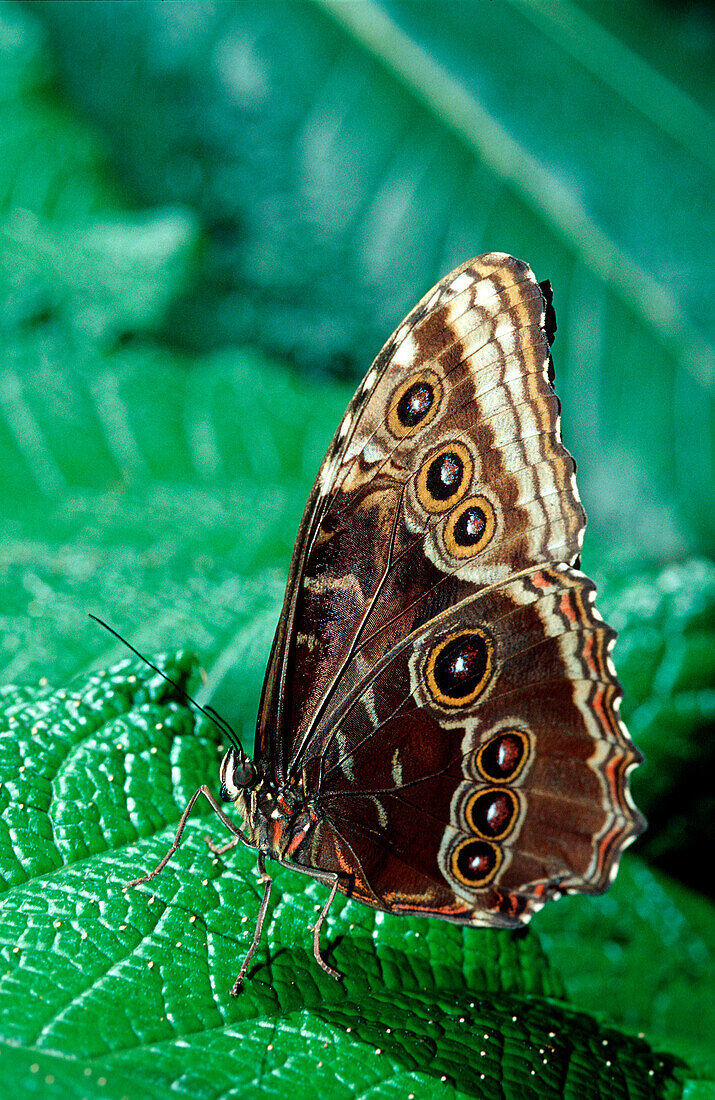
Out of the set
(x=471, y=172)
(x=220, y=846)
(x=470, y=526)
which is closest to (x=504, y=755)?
(x=470, y=526)

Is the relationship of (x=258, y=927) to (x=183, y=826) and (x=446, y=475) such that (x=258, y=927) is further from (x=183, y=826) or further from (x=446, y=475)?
(x=446, y=475)

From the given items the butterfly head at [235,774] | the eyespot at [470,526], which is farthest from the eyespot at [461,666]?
the butterfly head at [235,774]

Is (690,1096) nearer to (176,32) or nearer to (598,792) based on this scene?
(598,792)

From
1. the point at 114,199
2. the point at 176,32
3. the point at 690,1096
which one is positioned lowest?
the point at 690,1096

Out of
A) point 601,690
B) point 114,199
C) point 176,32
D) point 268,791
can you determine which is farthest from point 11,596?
point 176,32

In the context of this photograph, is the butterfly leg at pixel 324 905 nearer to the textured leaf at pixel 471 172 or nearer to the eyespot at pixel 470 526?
the eyespot at pixel 470 526

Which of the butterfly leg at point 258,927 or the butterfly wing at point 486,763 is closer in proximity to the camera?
the butterfly leg at point 258,927

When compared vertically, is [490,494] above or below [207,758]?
above
